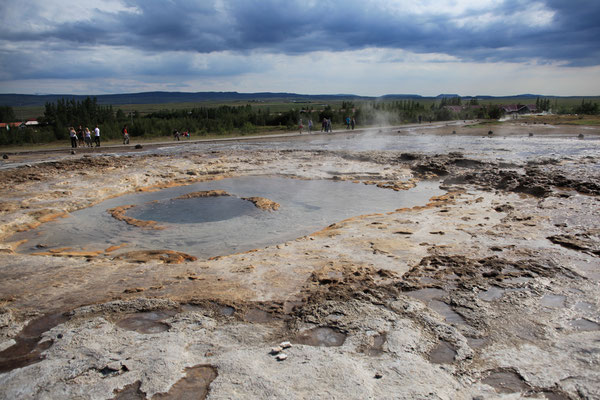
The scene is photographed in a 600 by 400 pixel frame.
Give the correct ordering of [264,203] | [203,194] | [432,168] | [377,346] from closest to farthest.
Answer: [377,346], [264,203], [203,194], [432,168]

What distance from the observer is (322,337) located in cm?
392

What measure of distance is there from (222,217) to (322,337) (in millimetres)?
5608

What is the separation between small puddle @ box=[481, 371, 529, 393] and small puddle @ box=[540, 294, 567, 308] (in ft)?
5.07

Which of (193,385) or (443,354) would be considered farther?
(443,354)

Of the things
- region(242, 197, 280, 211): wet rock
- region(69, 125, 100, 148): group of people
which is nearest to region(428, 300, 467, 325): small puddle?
region(242, 197, 280, 211): wet rock

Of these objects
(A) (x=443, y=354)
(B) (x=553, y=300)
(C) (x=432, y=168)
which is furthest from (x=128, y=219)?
(C) (x=432, y=168)

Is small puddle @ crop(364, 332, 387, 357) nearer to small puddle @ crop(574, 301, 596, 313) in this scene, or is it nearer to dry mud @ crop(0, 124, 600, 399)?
dry mud @ crop(0, 124, 600, 399)

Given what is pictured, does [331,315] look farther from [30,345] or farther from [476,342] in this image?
[30,345]

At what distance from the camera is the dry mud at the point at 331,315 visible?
3.26 m

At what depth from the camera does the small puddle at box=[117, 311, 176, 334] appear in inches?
163

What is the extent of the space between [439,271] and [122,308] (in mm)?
3846

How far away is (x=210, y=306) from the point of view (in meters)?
4.57

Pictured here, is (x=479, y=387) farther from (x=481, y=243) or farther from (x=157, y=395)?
(x=481, y=243)

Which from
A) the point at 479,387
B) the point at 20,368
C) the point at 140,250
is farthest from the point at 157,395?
the point at 140,250
